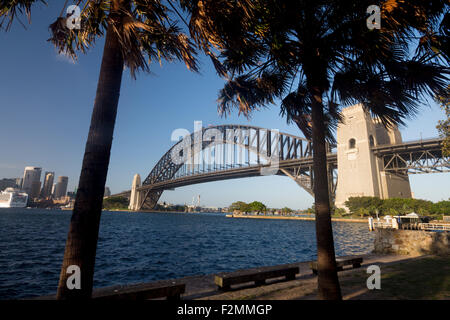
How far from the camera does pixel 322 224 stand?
156 inches

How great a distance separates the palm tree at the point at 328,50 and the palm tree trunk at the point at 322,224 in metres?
0.01

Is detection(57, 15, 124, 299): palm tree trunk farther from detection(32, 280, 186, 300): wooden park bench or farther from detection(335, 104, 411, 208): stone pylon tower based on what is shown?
detection(335, 104, 411, 208): stone pylon tower

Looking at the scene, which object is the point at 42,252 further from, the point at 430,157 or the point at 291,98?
the point at 430,157

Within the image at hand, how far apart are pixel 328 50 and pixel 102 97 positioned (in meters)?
4.04

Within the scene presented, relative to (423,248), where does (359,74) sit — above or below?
above

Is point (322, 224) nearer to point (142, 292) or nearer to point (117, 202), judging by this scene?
point (142, 292)

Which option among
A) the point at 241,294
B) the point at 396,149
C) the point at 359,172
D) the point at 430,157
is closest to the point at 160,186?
the point at 359,172

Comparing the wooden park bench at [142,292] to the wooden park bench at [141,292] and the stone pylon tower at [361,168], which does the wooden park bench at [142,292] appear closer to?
the wooden park bench at [141,292]

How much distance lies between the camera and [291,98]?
5.62 m

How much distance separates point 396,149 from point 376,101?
62.3 m

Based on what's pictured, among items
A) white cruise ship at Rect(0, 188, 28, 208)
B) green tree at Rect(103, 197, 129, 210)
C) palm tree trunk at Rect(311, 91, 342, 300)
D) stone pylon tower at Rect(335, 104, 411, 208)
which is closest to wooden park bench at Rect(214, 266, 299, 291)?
palm tree trunk at Rect(311, 91, 342, 300)

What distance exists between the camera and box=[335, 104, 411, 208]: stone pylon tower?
181 ft

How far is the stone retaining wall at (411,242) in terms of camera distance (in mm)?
10594

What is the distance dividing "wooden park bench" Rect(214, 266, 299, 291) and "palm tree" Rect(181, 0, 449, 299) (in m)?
2.10
